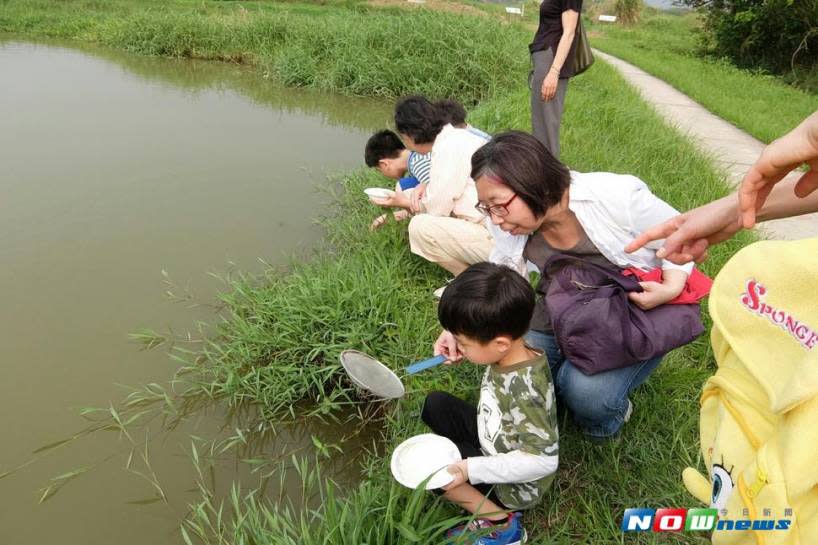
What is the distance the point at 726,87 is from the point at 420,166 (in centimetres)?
639

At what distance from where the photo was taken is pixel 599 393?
1685mm

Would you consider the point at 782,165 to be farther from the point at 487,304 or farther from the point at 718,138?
the point at 718,138

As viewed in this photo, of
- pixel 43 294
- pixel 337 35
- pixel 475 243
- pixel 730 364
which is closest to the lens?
pixel 730 364

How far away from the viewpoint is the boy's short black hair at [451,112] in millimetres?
2961

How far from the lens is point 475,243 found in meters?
2.67

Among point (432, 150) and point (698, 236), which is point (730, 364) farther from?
point (432, 150)

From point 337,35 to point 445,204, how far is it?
6.21 m

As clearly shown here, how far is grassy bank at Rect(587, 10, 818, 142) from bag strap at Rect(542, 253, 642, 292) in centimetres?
433

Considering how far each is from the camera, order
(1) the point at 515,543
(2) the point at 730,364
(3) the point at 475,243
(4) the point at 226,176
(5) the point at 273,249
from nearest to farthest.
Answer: (2) the point at 730,364, (1) the point at 515,543, (3) the point at 475,243, (5) the point at 273,249, (4) the point at 226,176

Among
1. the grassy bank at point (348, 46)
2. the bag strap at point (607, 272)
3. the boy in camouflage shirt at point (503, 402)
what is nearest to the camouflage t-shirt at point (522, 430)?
the boy in camouflage shirt at point (503, 402)

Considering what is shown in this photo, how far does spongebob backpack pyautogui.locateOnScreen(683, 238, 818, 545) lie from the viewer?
0.65m

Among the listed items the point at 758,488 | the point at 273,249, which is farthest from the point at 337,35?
the point at 758,488

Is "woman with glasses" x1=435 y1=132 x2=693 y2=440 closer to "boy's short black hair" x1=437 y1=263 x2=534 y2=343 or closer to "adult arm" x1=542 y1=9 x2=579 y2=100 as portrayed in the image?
"boy's short black hair" x1=437 y1=263 x2=534 y2=343

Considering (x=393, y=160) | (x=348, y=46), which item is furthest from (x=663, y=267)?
(x=348, y=46)
